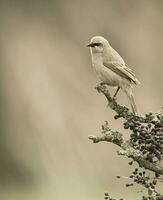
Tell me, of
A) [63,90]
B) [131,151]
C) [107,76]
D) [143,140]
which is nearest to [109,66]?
[107,76]

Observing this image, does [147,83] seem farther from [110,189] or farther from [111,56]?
[111,56]

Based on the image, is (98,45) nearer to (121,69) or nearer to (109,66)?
(109,66)

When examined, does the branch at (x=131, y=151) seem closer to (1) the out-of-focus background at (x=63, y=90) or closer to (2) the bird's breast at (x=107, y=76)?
(2) the bird's breast at (x=107, y=76)

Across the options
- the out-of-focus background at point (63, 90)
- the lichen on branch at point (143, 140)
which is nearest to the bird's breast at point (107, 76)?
the lichen on branch at point (143, 140)

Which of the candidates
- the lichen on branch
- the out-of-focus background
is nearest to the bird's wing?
the lichen on branch

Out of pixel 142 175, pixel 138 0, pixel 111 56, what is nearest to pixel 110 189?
pixel 138 0

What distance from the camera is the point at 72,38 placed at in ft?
58.1

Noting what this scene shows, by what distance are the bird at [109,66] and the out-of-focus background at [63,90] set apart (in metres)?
7.81

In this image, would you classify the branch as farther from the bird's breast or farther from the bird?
the bird's breast

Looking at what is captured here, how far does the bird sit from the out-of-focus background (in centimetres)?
781

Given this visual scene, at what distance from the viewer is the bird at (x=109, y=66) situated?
6742 mm

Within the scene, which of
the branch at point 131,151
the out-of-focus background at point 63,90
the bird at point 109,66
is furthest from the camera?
the out-of-focus background at point 63,90

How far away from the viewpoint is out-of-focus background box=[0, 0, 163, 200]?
52.7 feet

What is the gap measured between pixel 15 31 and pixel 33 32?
1.05ft
